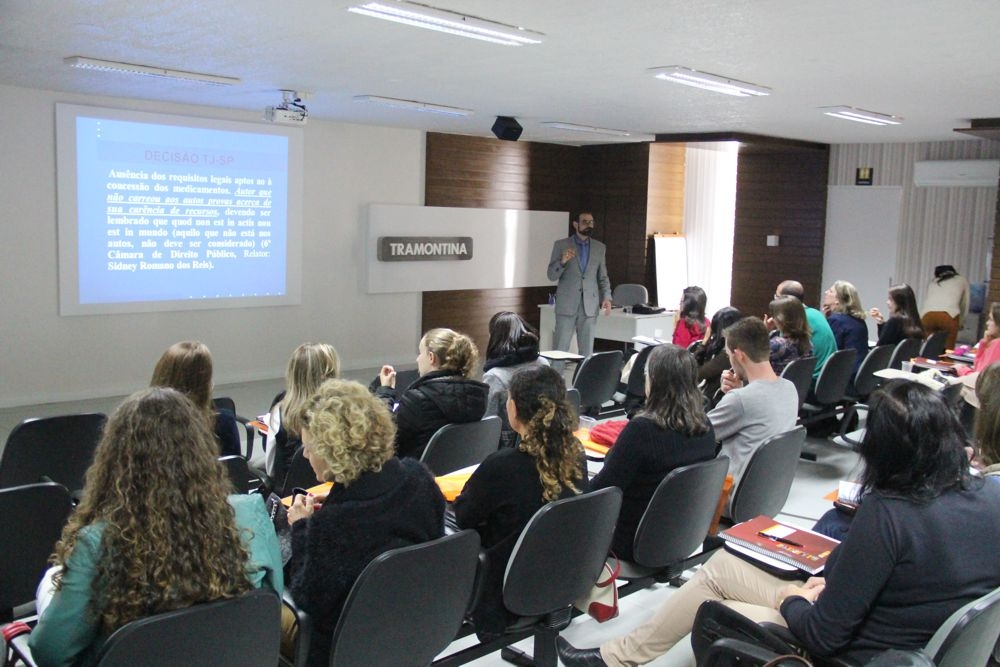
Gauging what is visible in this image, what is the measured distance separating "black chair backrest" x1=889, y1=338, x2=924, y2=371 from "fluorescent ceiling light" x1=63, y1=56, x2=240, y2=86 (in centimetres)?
530

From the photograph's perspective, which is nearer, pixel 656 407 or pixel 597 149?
pixel 656 407

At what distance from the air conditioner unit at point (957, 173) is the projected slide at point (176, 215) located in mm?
6589

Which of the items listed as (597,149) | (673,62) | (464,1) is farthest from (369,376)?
(464,1)

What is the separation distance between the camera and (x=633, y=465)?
3.06 m

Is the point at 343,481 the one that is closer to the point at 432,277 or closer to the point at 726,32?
the point at 726,32

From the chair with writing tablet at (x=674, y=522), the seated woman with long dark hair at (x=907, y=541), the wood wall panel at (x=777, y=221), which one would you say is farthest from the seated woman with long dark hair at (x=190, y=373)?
the wood wall panel at (x=777, y=221)

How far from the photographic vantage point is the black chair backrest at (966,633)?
195 cm

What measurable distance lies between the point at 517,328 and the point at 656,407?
1.48m

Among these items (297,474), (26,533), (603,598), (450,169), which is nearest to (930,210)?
(450,169)

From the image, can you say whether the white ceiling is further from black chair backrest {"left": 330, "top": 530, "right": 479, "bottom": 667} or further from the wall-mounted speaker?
black chair backrest {"left": 330, "top": 530, "right": 479, "bottom": 667}

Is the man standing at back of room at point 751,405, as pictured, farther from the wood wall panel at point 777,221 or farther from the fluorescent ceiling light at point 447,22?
the wood wall panel at point 777,221

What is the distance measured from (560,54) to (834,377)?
3020 millimetres

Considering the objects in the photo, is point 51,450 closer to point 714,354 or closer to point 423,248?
point 714,354

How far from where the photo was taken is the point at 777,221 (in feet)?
34.6
